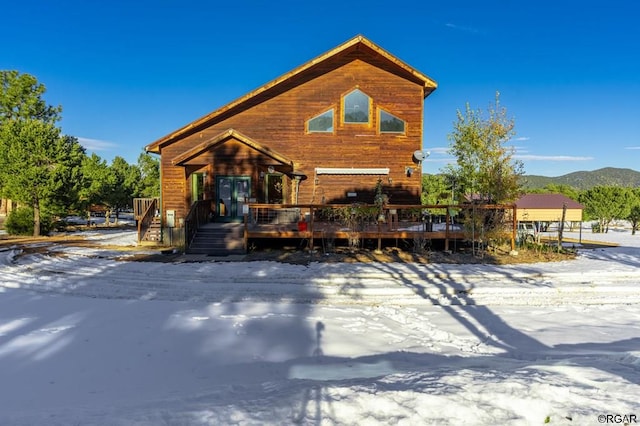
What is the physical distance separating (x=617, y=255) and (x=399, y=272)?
29.1ft

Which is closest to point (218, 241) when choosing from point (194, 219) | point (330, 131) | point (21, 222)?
point (194, 219)

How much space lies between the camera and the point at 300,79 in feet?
54.0

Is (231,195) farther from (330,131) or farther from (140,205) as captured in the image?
(140,205)

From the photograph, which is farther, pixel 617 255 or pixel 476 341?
pixel 617 255

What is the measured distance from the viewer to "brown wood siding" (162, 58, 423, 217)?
640 inches

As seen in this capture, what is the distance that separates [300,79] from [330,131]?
2.68 meters

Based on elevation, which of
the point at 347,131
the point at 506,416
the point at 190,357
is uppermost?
the point at 347,131

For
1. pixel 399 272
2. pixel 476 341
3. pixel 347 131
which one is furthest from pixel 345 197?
pixel 476 341

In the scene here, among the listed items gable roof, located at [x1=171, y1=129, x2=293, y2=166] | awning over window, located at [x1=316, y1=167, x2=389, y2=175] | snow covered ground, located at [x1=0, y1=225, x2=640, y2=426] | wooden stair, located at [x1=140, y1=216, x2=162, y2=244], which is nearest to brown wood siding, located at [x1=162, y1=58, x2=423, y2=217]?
awning over window, located at [x1=316, y1=167, x2=389, y2=175]

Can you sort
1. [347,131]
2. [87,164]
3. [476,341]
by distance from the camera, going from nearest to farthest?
[476,341]
[347,131]
[87,164]

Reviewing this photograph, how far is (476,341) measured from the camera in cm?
577

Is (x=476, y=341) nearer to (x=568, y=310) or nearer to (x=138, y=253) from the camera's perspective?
(x=568, y=310)

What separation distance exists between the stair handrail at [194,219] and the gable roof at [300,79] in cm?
348

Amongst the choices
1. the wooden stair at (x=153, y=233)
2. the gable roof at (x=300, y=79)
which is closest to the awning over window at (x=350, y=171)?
the gable roof at (x=300, y=79)
